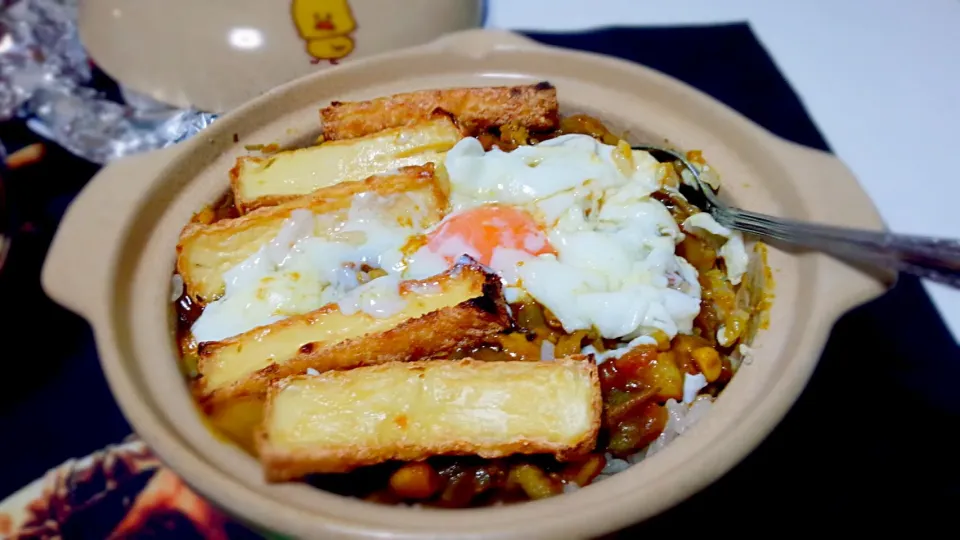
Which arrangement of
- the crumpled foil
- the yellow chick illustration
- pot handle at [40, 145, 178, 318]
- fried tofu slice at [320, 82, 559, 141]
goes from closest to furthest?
pot handle at [40, 145, 178, 318]
fried tofu slice at [320, 82, 559, 141]
the yellow chick illustration
the crumpled foil

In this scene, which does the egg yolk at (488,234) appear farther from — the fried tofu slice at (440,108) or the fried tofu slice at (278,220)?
the fried tofu slice at (440,108)

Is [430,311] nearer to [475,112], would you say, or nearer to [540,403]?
[540,403]

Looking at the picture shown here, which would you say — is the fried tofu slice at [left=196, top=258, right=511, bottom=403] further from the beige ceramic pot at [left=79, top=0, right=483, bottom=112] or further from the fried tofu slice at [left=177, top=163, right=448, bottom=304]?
the beige ceramic pot at [left=79, top=0, right=483, bottom=112]

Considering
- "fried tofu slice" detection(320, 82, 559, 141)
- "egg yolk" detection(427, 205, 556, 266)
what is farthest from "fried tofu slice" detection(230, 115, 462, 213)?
"egg yolk" detection(427, 205, 556, 266)

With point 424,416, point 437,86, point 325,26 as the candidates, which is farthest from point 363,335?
point 325,26

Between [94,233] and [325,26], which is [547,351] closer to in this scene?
[94,233]

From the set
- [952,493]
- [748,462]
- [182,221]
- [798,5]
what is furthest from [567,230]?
[798,5]
